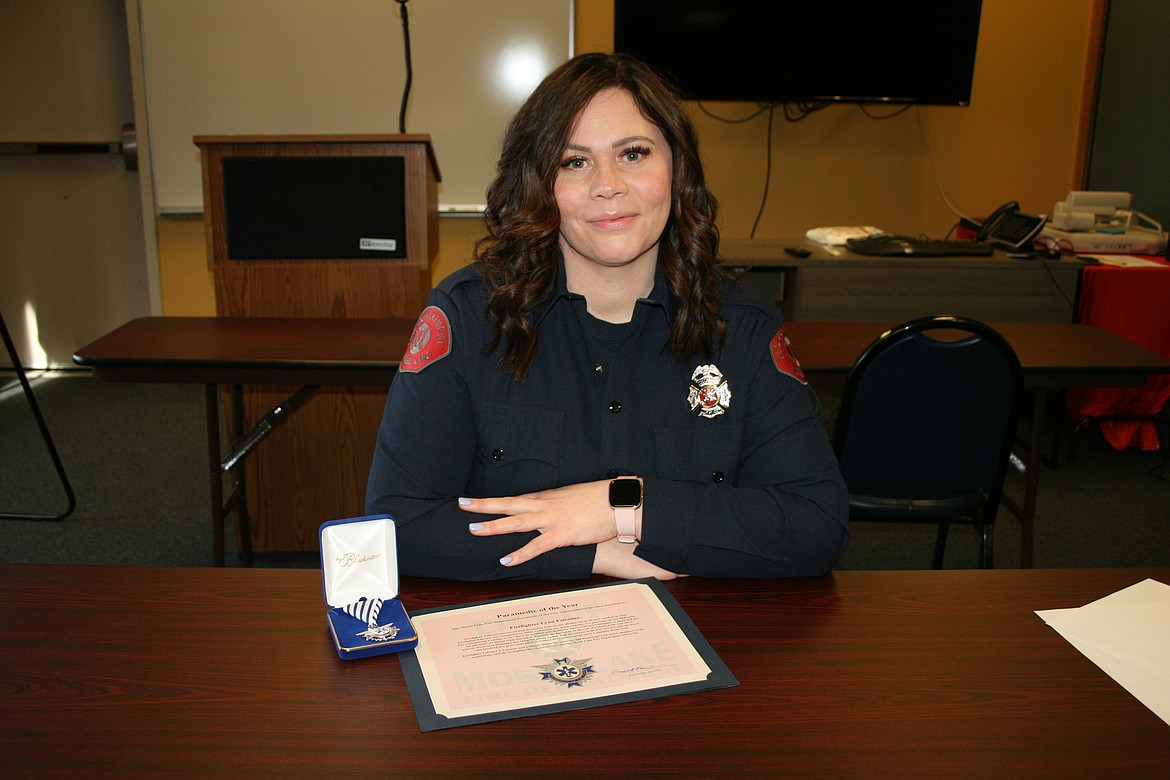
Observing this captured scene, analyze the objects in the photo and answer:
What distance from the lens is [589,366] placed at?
141 cm

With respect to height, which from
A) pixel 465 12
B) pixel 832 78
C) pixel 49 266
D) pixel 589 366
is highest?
pixel 465 12

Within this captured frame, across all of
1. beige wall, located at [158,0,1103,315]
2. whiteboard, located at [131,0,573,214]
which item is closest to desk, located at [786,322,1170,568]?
beige wall, located at [158,0,1103,315]

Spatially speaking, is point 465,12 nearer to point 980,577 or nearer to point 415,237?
point 415,237

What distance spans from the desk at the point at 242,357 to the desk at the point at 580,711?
1055 mm

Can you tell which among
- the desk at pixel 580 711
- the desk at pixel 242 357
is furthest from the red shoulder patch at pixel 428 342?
the desk at pixel 242 357

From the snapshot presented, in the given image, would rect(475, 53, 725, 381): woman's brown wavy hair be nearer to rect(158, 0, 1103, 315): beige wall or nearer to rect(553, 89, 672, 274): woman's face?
rect(553, 89, 672, 274): woman's face

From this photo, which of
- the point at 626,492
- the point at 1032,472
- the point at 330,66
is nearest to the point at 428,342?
the point at 626,492

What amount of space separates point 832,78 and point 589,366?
3.42 m

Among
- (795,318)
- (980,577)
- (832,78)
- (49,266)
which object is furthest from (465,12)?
(980,577)

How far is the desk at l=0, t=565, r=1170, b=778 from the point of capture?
2.52ft

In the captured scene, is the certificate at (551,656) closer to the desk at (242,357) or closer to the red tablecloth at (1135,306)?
the desk at (242,357)

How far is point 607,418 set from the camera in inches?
53.2

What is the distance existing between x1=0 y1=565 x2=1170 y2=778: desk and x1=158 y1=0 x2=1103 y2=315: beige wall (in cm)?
378

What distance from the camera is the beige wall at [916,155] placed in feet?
15.3
